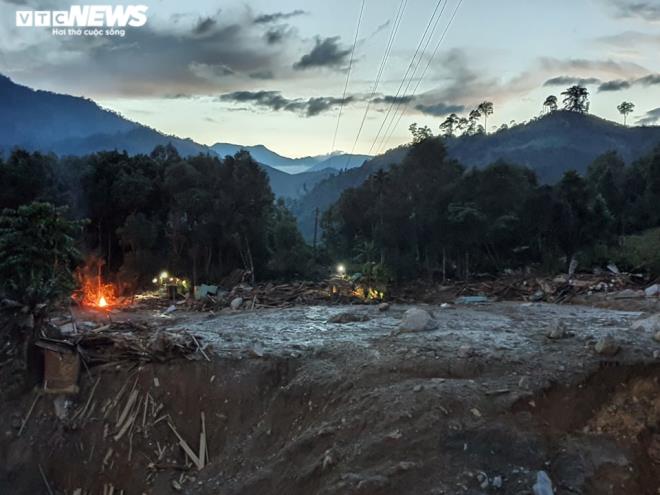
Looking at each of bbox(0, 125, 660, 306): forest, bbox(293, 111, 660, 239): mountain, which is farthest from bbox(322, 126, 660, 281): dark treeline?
bbox(293, 111, 660, 239): mountain

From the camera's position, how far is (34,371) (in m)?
8.09

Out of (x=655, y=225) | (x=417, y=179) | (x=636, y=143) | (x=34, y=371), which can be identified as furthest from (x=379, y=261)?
(x=636, y=143)

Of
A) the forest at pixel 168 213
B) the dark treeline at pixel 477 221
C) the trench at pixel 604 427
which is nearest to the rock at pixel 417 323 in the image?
the trench at pixel 604 427

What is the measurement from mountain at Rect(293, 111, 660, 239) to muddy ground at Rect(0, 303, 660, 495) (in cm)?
7137

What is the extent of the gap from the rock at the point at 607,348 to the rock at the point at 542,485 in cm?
260

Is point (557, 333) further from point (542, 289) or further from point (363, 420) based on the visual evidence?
point (542, 289)

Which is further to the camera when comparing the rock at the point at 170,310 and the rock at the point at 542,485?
the rock at the point at 170,310

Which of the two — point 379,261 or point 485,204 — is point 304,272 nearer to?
point 379,261

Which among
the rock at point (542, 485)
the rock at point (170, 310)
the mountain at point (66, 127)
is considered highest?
the mountain at point (66, 127)

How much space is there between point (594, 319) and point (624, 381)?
542 cm

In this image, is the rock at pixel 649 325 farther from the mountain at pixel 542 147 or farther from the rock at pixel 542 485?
the mountain at pixel 542 147

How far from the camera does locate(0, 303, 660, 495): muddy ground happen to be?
520 cm

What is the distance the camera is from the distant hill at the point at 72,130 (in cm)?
14012

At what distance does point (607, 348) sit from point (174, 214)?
22.9m
